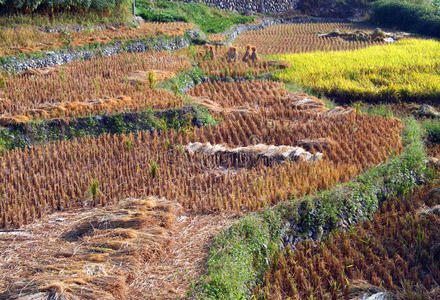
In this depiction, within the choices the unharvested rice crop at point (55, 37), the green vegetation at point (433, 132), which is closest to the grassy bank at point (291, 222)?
the green vegetation at point (433, 132)

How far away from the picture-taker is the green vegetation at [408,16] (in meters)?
18.9

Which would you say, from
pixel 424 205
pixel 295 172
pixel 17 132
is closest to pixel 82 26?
pixel 17 132

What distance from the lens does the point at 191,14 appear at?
2181 centimetres

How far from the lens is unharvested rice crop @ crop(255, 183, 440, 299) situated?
406 cm

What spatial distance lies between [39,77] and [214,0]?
16.7 m

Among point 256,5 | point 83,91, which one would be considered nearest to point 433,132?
point 83,91

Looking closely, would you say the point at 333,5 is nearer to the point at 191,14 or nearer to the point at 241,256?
the point at 191,14

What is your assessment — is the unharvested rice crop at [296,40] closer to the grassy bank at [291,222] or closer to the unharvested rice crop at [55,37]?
the unharvested rice crop at [55,37]

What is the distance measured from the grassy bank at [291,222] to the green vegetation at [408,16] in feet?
47.4

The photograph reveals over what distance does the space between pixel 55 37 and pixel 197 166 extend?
8404mm

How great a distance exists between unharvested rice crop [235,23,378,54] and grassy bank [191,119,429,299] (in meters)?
10.1

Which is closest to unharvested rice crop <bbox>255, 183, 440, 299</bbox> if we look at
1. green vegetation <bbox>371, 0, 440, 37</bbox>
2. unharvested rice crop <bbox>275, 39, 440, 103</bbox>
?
unharvested rice crop <bbox>275, 39, 440, 103</bbox>

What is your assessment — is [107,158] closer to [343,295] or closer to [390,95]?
[343,295]

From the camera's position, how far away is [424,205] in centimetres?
557
